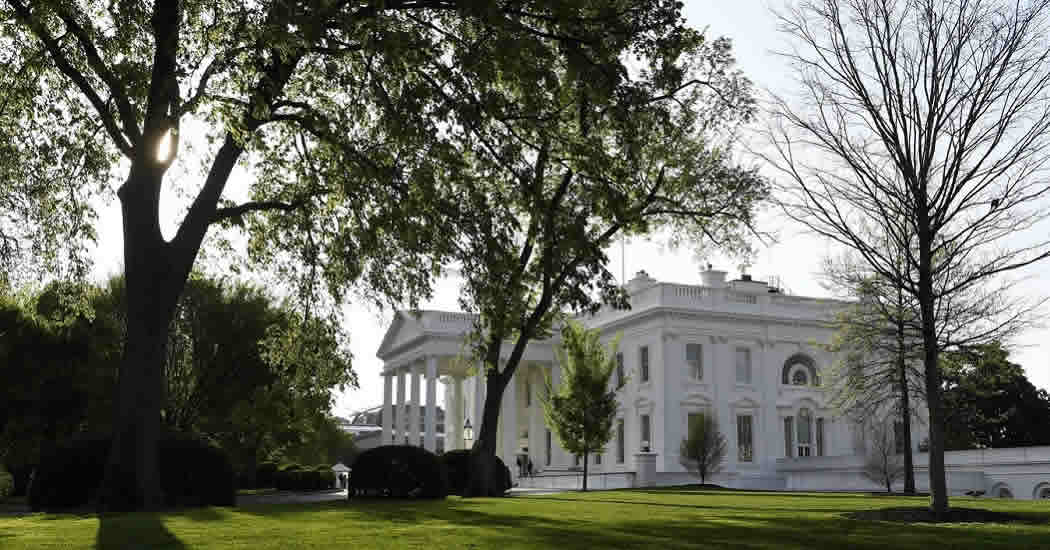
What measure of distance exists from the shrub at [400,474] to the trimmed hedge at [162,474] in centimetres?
355

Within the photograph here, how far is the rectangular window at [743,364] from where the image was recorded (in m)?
55.0

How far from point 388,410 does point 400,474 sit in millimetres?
44331

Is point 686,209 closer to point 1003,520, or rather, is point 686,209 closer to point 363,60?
point 1003,520

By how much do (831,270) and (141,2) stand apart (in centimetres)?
1648

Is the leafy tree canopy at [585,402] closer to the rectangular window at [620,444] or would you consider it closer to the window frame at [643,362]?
the window frame at [643,362]

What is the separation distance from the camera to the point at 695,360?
177 ft

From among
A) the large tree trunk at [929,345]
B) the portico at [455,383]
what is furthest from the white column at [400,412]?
the large tree trunk at [929,345]

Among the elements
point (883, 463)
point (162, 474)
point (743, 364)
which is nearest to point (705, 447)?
point (883, 463)

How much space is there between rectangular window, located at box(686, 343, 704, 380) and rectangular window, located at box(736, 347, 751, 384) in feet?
8.07

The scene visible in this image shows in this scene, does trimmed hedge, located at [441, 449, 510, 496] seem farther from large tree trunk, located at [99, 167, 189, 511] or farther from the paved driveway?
large tree trunk, located at [99, 167, 189, 511]

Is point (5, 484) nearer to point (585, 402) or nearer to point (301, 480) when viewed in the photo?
point (301, 480)

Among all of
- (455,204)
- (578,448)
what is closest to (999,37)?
(455,204)

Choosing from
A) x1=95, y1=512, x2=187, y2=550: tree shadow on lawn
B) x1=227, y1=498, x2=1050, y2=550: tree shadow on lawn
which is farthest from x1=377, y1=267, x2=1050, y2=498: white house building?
x1=95, y1=512, x2=187, y2=550: tree shadow on lawn

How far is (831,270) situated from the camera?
23703 mm
